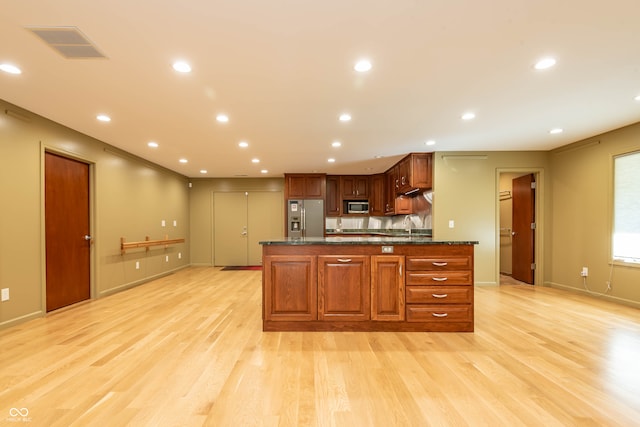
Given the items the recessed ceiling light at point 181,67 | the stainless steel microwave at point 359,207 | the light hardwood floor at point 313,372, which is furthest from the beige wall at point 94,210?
the stainless steel microwave at point 359,207

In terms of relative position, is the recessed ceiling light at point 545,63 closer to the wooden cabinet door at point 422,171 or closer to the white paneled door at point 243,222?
the wooden cabinet door at point 422,171

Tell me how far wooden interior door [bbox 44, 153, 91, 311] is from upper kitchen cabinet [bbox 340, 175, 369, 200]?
520cm

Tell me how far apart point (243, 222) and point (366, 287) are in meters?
5.54

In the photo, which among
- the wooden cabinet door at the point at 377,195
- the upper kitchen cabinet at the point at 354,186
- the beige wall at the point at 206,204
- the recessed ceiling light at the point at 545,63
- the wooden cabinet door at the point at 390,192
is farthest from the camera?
the beige wall at the point at 206,204

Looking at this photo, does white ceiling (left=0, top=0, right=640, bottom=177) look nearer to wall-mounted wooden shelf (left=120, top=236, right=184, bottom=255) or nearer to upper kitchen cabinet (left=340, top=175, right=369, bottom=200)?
wall-mounted wooden shelf (left=120, top=236, right=184, bottom=255)

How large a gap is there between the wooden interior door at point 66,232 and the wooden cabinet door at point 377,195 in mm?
5743

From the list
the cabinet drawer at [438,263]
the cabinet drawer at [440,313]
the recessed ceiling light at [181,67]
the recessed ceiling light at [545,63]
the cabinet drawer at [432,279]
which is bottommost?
the cabinet drawer at [440,313]

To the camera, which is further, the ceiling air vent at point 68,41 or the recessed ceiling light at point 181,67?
the recessed ceiling light at point 181,67

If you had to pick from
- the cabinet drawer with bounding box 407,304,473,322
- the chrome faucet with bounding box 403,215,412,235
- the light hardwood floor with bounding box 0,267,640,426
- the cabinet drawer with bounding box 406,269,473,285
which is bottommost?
the light hardwood floor with bounding box 0,267,640,426

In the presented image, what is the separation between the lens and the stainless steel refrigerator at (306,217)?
7.19 m

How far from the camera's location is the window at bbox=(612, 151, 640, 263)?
3854 mm

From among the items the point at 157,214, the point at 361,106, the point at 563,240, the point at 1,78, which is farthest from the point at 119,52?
the point at 563,240

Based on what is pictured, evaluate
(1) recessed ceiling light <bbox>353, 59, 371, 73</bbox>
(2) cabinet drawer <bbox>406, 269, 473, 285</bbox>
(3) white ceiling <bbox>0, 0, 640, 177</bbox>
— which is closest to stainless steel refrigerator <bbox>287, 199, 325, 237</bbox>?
(3) white ceiling <bbox>0, 0, 640, 177</bbox>

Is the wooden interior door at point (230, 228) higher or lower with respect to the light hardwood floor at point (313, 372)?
higher
